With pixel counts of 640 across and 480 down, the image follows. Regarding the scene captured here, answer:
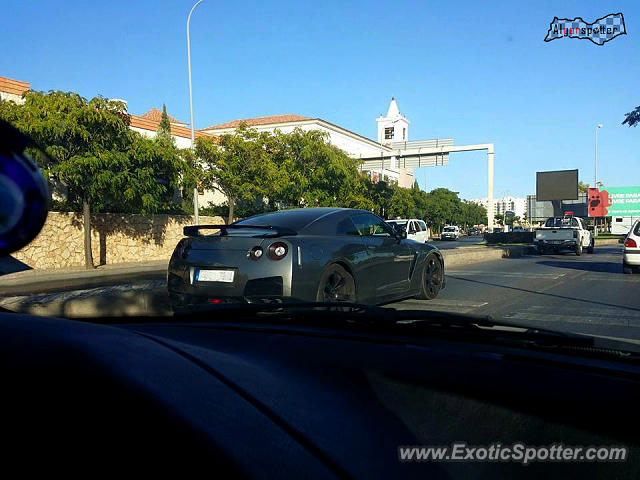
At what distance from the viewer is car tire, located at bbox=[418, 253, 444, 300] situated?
820cm

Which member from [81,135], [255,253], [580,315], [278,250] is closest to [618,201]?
[81,135]

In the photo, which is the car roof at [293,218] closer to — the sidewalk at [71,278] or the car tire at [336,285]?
the car tire at [336,285]

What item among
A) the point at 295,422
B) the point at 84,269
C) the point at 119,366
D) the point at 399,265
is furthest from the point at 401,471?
the point at 84,269

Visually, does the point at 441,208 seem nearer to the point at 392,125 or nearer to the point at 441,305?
the point at 392,125

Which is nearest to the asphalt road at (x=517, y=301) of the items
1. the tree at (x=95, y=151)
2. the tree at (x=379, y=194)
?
the tree at (x=95, y=151)

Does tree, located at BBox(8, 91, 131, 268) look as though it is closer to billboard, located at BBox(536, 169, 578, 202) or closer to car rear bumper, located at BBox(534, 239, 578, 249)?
car rear bumper, located at BBox(534, 239, 578, 249)

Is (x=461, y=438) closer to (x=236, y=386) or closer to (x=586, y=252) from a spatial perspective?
(x=236, y=386)

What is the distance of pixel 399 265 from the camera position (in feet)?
24.4

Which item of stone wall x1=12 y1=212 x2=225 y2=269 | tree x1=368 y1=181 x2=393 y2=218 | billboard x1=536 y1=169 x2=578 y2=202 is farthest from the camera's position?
billboard x1=536 y1=169 x2=578 y2=202

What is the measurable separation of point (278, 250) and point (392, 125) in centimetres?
8741

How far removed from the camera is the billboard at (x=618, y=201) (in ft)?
169

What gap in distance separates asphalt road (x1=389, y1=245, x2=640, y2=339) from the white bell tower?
7865 cm

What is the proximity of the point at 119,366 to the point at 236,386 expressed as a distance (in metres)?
0.27

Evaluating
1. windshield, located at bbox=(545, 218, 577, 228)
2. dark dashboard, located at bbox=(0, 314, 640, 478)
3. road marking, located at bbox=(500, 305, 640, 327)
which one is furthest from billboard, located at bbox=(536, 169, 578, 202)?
dark dashboard, located at bbox=(0, 314, 640, 478)
